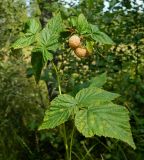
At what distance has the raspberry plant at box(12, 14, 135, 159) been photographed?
1355 mm

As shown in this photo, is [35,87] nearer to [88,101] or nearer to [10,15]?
[10,15]

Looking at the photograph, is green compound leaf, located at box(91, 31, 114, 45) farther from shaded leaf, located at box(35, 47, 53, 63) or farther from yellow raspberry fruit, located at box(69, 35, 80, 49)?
shaded leaf, located at box(35, 47, 53, 63)

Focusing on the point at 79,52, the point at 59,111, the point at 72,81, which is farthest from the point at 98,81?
the point at 72,81

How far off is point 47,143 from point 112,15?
1.80 meters

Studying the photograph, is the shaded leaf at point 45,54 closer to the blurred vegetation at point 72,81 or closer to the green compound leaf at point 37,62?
the green compound leaf at point 37,62

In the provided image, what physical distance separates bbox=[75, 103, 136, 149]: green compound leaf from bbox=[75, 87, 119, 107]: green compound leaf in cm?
3

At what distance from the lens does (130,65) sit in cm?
420

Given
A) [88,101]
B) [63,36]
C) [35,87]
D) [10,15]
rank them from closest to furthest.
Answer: [88,101], [63,36], [10,15], [35,87]

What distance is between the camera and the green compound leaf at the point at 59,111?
1440 mm

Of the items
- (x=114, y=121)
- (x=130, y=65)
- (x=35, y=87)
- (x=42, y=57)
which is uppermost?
(x=42, y=57)

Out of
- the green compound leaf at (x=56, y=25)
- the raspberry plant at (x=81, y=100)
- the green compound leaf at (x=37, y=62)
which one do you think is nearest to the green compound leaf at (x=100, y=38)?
the raspberry plant at (x=81, y=100)

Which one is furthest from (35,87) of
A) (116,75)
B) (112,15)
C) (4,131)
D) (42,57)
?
(42,57)

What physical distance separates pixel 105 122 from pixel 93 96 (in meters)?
0.19

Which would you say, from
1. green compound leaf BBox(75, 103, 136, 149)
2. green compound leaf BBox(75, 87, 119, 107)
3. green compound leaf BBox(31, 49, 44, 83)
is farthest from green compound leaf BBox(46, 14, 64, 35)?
green compound leaf BBox(75, 103, 136, 149)
